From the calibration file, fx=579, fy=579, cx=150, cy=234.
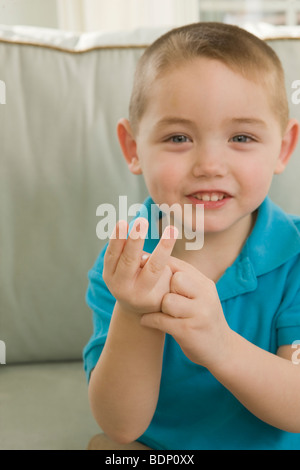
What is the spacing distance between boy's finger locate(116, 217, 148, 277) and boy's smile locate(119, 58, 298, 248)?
0.17m

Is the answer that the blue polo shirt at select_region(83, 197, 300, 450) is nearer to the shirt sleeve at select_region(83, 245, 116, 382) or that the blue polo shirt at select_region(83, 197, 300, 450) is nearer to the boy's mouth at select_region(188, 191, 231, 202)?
the shirt sleeve at select_region(83, 245, 116, 382)

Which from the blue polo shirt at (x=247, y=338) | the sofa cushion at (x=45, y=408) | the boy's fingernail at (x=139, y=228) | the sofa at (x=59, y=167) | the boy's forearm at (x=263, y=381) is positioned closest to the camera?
the boy's fingernail at (x=139, y=228)

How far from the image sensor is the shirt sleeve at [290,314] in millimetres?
748

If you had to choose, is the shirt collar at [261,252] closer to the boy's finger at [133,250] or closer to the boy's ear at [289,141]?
the boy's ear at [289,141]

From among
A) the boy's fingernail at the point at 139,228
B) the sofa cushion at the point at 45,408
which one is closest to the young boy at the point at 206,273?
the boy's fingernail at the point at 139,228

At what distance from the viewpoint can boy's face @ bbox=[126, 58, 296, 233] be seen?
0.70 metres

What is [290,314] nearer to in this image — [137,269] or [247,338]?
[247,338]

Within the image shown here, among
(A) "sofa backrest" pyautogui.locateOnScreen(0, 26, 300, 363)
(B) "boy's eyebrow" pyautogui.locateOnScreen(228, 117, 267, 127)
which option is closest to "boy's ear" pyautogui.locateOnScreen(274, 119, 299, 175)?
(B) "boy's eyebrow" pyautogui.locateOnScreen(228, 117, 267, 127)

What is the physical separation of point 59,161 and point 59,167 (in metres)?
0.01

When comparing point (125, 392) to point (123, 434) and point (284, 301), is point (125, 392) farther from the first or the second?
point (284, 301)

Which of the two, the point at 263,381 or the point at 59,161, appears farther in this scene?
the point at 59,161

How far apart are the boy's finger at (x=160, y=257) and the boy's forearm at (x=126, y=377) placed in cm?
9

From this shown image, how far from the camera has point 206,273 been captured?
822mm

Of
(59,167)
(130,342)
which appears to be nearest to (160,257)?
(130,342)
